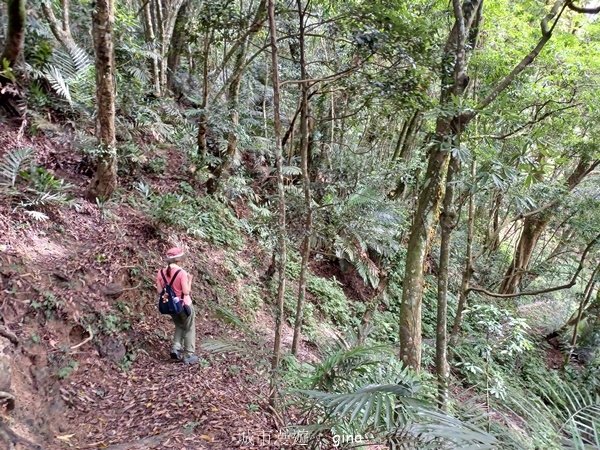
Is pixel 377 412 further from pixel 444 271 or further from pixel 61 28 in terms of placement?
pixel 61 28

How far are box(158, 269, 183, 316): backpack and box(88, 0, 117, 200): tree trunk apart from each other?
6.94 feet

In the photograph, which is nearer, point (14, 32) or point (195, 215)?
point (14, 32)

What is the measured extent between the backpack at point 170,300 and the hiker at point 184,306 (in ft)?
0.07

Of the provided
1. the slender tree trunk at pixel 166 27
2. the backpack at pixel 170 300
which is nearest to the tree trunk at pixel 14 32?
the slender tree trunk at pixel 166 27

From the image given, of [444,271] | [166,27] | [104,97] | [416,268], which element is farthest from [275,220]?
[166,27]

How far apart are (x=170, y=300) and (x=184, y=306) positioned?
17cm

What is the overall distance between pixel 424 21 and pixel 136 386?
204 inches

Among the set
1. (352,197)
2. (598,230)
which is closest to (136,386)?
(352,197)

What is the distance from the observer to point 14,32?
5539mm

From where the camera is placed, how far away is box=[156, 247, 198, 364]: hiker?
4582 millimetres

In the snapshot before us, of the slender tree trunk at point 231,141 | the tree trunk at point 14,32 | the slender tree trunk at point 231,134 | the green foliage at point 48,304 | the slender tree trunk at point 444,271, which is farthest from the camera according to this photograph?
the slender tree trunk at point 231,141

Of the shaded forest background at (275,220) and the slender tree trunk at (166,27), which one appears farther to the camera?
the slender tree trunk at (166,27)

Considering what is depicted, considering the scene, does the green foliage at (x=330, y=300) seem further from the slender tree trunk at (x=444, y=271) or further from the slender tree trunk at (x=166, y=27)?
the slender tree trunk at (x=166, y=27)

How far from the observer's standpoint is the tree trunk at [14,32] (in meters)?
5.32
